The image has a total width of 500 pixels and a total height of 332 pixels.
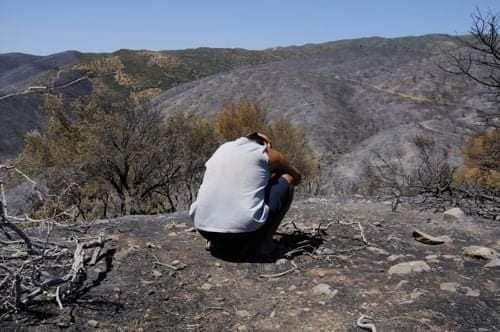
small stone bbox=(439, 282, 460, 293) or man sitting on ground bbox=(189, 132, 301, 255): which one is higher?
man sitting on ground bbox=(189, 132, 301, 255)

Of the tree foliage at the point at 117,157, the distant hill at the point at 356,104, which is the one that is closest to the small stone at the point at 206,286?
the tree foliage at the point at 117,157

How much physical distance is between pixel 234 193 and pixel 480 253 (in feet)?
6.86

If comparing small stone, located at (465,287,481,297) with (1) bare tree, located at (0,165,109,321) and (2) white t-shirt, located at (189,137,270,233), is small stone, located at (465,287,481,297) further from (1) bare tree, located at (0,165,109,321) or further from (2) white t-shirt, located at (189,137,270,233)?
(1) bare tree, located at (0,165,109,321)

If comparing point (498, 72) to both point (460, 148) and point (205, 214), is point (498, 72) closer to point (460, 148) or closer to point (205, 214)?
point (460, 148)

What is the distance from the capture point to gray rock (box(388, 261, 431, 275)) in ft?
12.7

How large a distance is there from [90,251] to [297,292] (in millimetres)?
1721

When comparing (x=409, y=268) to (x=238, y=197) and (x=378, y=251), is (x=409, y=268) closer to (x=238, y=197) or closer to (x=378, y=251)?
(x=378, y=251)

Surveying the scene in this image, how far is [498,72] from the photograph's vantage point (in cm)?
3045

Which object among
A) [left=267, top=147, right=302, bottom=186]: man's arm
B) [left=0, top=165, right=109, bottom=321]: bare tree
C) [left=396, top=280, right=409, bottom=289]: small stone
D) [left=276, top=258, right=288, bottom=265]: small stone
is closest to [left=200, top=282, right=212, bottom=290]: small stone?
[left=276, top=258, right=288, bottom=265]: small stone

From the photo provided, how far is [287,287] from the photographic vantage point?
12.0 ft

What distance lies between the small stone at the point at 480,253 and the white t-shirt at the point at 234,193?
176 centimetres

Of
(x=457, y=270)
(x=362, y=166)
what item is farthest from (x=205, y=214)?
(x=362, y=166)

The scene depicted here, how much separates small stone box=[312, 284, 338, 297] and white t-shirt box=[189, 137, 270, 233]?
2.05ft

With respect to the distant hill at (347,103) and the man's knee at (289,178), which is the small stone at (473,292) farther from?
the distant hill at (347,103)
